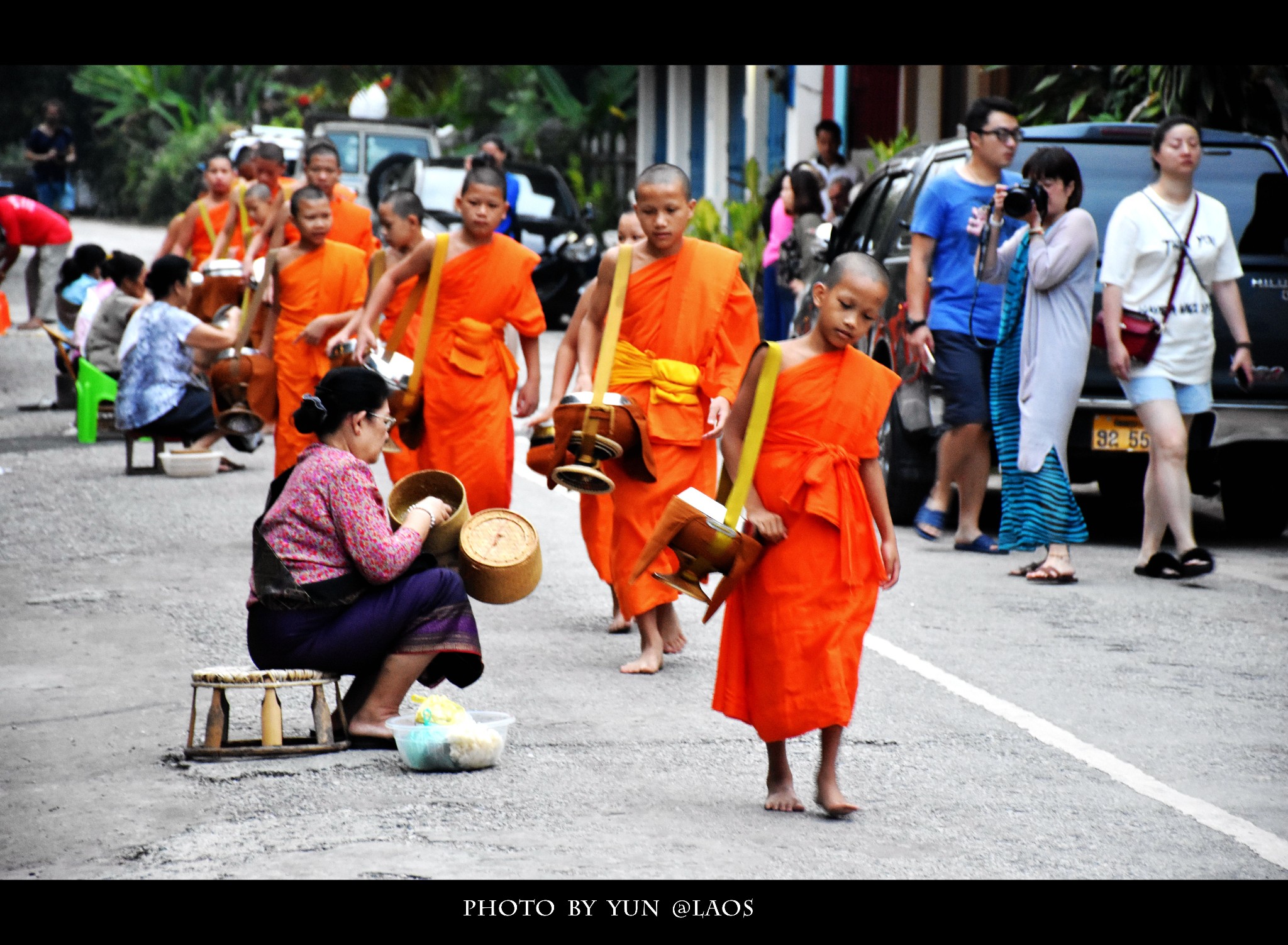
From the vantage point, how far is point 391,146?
82.1ft

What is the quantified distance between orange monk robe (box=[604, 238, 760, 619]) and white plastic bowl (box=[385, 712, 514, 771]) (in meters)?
1.50

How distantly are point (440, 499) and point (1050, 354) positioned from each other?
3589 millimetres

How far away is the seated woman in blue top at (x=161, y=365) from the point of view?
11.6m

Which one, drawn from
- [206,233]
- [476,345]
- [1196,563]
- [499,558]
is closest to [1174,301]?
[1196,563]

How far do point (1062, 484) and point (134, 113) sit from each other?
134ft

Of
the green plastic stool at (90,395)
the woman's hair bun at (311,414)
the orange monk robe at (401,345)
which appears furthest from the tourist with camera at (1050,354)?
the green plastic stool at (90,395)

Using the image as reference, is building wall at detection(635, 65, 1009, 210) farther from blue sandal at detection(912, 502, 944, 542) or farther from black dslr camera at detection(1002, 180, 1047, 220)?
black dslr camera at detection(1002, 180, 1047, 220)

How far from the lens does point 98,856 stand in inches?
177

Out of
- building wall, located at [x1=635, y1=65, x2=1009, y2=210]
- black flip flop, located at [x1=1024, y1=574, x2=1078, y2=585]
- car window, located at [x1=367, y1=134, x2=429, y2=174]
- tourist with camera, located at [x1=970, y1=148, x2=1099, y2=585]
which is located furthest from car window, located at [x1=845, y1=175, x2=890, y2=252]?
car window, located at [x1=367, y1=134, x2=429, y2=174]

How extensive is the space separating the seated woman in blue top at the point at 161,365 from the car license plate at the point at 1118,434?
5.43 m

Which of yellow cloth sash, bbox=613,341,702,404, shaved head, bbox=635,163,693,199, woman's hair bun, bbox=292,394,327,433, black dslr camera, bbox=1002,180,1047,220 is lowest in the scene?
woman's hair bun, bbox=292,394,327,433

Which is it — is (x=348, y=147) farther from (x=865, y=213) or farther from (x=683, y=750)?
(x=683, y=750)

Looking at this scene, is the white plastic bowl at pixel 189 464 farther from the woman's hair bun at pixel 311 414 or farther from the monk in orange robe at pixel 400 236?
the woman's hair bun at pixel 311 414

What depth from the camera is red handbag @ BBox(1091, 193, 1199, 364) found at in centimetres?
838
